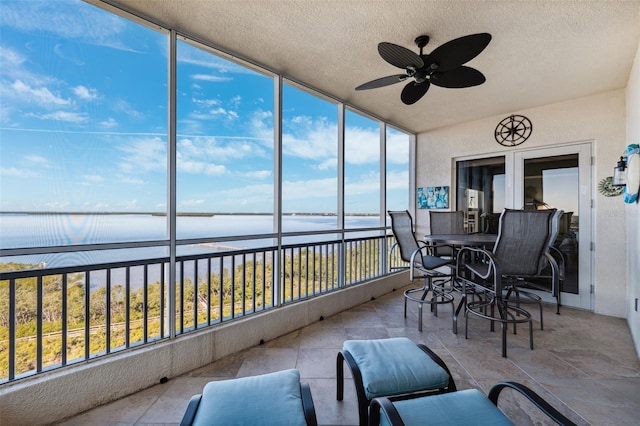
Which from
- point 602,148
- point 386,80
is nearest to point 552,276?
point 602,148

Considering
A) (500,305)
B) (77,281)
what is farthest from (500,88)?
(77,281)

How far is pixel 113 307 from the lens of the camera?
2.09 m

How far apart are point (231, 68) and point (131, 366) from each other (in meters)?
2.85

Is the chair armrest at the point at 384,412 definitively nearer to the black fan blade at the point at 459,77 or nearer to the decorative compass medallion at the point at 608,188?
the black fan blade at the point at 459,77

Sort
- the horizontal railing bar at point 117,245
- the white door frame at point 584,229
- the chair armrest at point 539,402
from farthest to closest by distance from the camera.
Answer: the white door frame at point 584,229 → the horizontal railing bar at point 117,245 → the chair armrest at point 539,402

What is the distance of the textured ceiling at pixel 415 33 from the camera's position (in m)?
2.02

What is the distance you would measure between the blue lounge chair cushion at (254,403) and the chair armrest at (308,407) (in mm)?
16

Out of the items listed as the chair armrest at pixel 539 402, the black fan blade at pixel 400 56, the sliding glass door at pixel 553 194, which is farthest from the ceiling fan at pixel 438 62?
the sliding glass door at pixel 553 194

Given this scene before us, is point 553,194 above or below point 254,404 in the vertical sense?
above

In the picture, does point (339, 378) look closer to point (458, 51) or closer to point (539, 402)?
point (539, 402)

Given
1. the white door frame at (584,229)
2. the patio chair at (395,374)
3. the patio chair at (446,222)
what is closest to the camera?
the patio chair at (395,374)

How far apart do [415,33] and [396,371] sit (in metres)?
2.55

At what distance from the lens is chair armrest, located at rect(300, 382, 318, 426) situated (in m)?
1.13

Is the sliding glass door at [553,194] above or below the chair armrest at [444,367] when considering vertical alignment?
above
